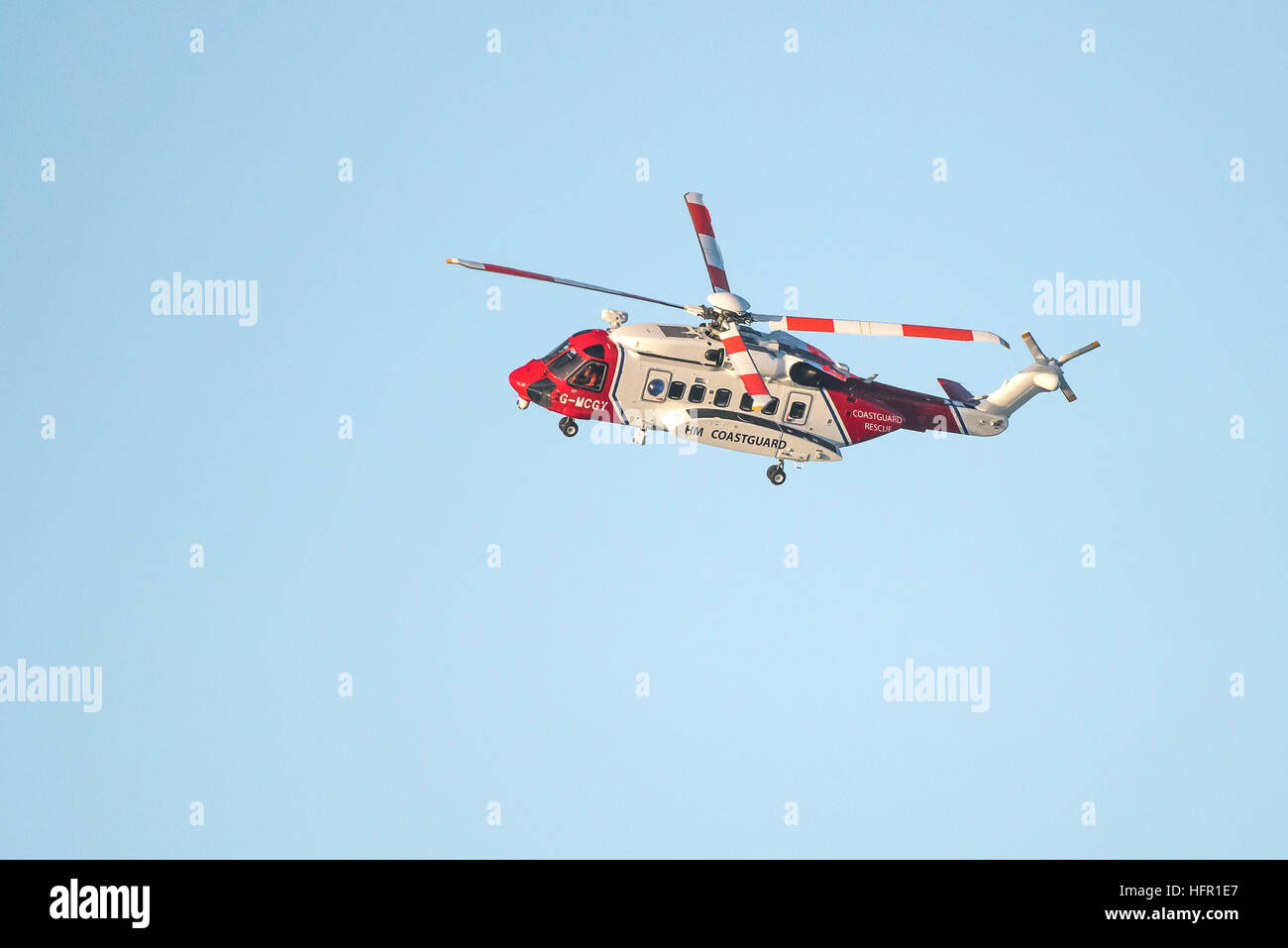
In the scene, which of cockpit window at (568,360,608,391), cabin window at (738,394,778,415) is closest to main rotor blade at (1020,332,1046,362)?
cabin window at (738,394,778,415)

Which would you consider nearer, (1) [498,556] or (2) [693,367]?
(2) [693,367]

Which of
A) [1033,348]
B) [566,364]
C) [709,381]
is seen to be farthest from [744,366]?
[1033,348]

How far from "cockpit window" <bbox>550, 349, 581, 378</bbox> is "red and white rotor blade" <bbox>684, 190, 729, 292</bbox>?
512cm

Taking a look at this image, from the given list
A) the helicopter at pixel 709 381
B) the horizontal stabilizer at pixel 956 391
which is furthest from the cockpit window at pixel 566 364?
the horizontal stabilizer at pixel 956 391

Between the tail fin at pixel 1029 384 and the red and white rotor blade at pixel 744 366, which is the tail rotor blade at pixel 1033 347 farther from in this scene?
the red and white rotor blade at pixel 744 366

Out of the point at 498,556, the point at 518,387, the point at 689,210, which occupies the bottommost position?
the point at 498,556

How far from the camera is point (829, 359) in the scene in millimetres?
74625

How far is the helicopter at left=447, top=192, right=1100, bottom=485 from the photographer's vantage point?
72188 millimetres

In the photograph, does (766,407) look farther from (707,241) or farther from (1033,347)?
(1033,347)
